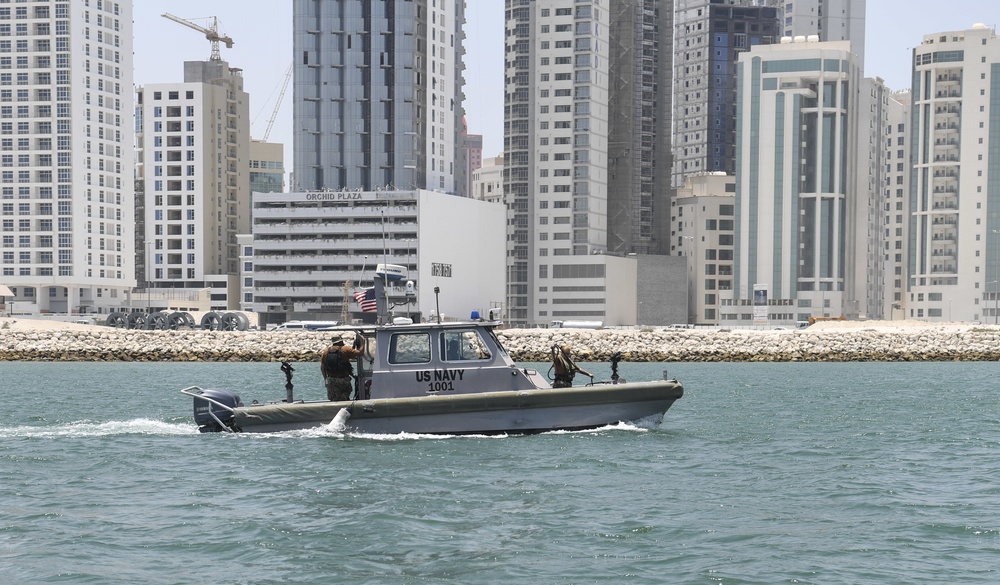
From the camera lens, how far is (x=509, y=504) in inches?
746

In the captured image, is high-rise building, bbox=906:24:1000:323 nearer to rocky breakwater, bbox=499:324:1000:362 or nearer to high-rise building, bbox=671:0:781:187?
high-rise building, bbox=671:0:781:187

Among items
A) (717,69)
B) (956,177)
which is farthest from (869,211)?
(717,69)

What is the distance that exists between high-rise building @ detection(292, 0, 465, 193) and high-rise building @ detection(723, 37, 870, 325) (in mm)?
37180

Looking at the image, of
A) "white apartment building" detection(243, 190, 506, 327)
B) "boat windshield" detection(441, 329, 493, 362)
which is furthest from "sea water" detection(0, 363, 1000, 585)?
"white apartment building" detection(243, 190, 506, 327)

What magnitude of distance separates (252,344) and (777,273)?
247ft

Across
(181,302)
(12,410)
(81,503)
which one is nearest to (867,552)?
(81,503)

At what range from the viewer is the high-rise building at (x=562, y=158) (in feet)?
469

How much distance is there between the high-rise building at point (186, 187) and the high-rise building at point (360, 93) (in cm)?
2827

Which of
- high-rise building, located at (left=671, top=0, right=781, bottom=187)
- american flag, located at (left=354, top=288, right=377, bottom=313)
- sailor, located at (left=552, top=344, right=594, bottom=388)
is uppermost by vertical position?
high-rise building, located at (left=671, top=0, right=781, bottom=187)

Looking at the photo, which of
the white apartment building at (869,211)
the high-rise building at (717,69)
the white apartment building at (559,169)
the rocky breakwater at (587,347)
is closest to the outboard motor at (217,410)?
the rocky breakwater at (587,347)

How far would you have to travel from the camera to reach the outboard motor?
2539cm

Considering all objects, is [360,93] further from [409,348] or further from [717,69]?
[409,348]

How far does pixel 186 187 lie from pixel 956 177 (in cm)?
9294

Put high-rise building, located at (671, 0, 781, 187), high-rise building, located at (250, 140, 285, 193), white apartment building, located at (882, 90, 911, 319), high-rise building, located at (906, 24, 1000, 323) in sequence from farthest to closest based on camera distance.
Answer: high-rise building, located at (671, 0, 781, 187) < high-rise building, located at (250, 140, 285, 193) < white apartment building, located at (882, 90, 911, 319) < high-rise building, located at (906, 24, 1000, 323)
